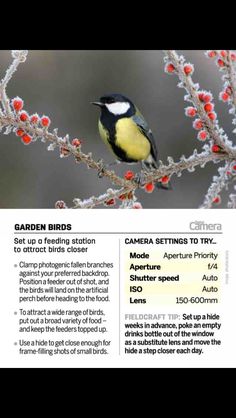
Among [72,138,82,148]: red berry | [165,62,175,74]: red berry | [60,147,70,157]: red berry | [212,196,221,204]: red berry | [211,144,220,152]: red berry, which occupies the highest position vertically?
[165,62,175,74]: red berry

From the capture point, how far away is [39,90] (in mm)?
1695

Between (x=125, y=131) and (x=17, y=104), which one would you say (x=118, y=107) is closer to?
(x=125, y=131)

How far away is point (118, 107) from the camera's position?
1.69 m

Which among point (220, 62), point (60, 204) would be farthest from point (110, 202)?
point (220, 62)

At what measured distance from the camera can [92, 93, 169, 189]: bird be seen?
169 centimetres

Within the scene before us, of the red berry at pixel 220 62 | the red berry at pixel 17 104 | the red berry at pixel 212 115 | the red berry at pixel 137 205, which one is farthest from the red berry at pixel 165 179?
the red berry at pixel 17 104

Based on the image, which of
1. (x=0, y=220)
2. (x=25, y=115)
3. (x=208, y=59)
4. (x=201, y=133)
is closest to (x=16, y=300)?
(x=0, y=220)

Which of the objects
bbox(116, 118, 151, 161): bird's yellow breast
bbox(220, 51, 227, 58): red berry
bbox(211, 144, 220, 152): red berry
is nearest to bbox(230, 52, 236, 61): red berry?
bbox(220, 51, 227, 58): red berry

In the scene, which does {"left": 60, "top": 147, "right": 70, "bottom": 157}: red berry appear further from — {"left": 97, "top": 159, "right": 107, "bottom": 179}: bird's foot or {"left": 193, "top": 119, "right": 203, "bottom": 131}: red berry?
{"left": 193, "top": 119, "right": 203, "bottom": 131}: red berry

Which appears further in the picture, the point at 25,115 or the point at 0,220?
the point at 0,220

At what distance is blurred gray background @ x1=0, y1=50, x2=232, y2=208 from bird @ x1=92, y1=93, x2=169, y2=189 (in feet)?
0.07

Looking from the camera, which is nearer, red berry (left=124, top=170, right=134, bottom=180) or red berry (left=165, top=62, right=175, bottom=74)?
red berry (left=165, top=62, right=175, bottom=74)

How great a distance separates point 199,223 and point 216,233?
6cm

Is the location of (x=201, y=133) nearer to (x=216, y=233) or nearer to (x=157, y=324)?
(x=216, y=233)
